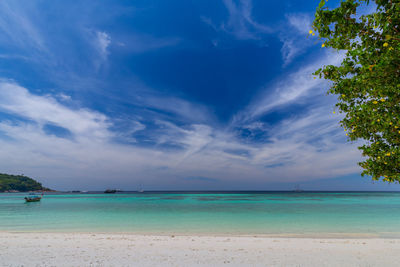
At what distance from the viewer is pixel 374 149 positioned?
6.66m

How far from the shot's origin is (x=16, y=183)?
183m

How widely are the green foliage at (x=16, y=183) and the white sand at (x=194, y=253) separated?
727 ft

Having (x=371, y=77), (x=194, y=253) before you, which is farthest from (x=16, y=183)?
(x=371, y=77)

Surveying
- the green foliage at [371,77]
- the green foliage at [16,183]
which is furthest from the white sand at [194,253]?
the green foliage at [16,183]

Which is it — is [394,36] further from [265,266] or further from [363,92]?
[265,266]

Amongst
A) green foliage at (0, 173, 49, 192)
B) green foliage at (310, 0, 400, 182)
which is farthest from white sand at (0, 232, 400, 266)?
green foliage at (0, 173, 49, 192)

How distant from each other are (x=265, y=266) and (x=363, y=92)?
6993 mm

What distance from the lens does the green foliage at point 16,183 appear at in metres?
175

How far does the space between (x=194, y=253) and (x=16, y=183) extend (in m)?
237

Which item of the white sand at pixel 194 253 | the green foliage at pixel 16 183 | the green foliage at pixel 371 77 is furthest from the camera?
the green foliage at pixel 16 183

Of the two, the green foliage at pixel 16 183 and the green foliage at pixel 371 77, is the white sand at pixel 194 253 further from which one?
the green foliage at pixel 16 183

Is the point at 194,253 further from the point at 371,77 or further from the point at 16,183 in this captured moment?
the point at 16,183

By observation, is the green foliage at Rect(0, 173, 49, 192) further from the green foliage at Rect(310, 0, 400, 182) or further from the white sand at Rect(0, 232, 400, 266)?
the green foliage at Rect(310, 0, 400, 182)

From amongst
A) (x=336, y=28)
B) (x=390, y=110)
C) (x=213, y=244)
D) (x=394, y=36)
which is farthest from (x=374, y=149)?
(x=213, y=244)
